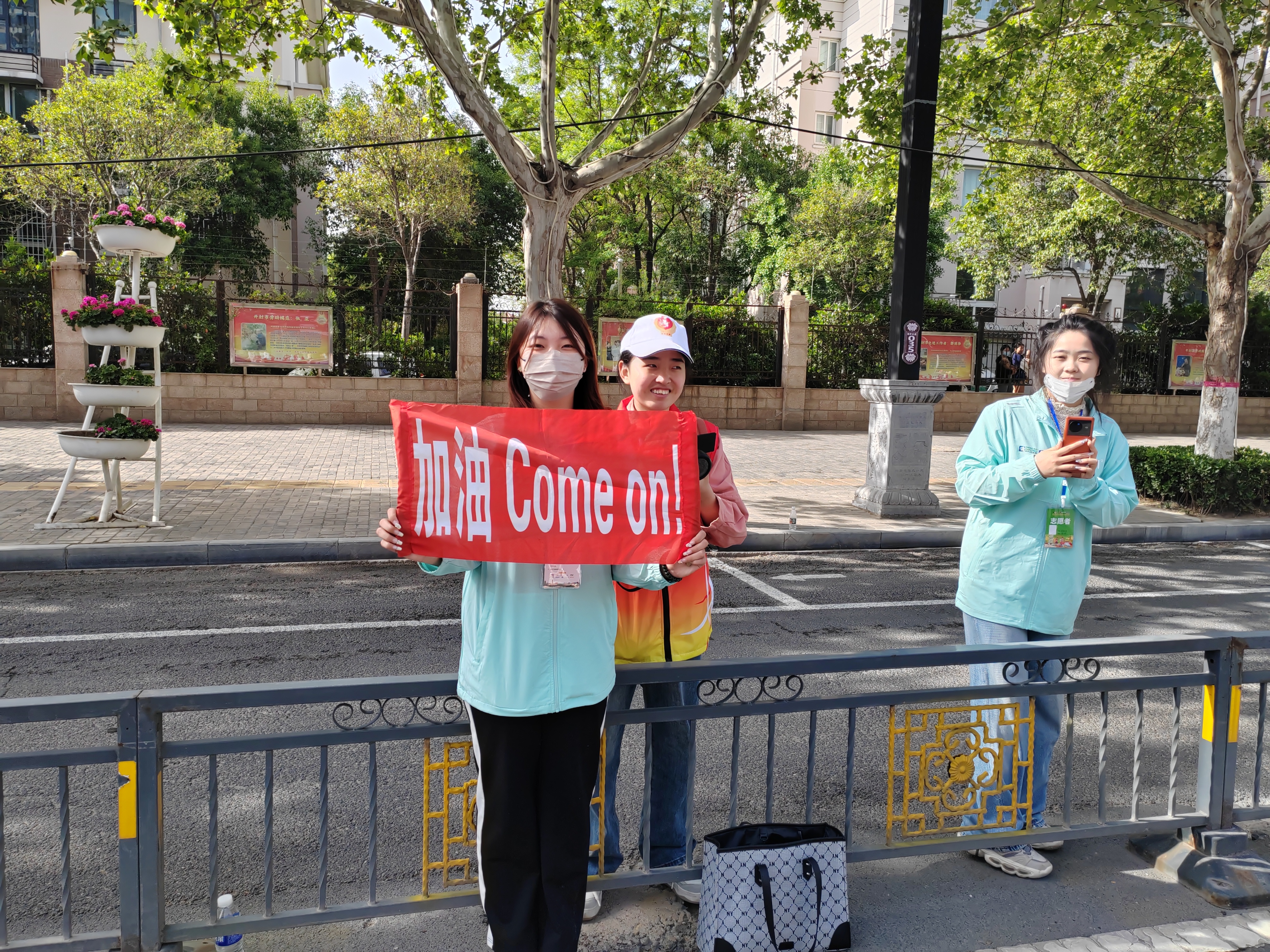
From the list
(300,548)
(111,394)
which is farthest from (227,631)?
(111,394)

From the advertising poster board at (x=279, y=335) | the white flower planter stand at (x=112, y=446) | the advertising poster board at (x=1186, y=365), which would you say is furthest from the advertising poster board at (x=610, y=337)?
the advertising poster board at (x=1186, y=365)

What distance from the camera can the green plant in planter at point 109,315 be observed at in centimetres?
802

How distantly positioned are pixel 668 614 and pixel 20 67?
43.3 m

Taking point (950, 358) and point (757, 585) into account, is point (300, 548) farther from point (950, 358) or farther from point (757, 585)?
point (950, 358)

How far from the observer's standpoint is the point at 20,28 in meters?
34.8

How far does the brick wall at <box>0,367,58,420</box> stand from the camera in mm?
15906

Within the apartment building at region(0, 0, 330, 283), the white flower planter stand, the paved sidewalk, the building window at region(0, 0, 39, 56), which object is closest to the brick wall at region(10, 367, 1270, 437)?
the paved sidewalk

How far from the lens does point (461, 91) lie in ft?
33.1

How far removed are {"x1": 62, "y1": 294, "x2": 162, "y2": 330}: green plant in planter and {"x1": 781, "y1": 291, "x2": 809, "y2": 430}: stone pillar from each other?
13.6 metres

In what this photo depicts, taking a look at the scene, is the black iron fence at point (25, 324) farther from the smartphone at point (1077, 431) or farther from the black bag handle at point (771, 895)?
the smartphone at point (1077, 431)

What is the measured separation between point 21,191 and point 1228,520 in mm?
29289

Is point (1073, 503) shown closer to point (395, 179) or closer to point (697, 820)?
point (697, 820)

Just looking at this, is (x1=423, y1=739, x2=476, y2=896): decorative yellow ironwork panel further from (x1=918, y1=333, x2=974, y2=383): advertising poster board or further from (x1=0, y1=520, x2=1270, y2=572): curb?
(x1=918, y1=333, x2=974, y2=383): advertising poster board

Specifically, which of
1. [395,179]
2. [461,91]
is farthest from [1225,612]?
[395,179]
